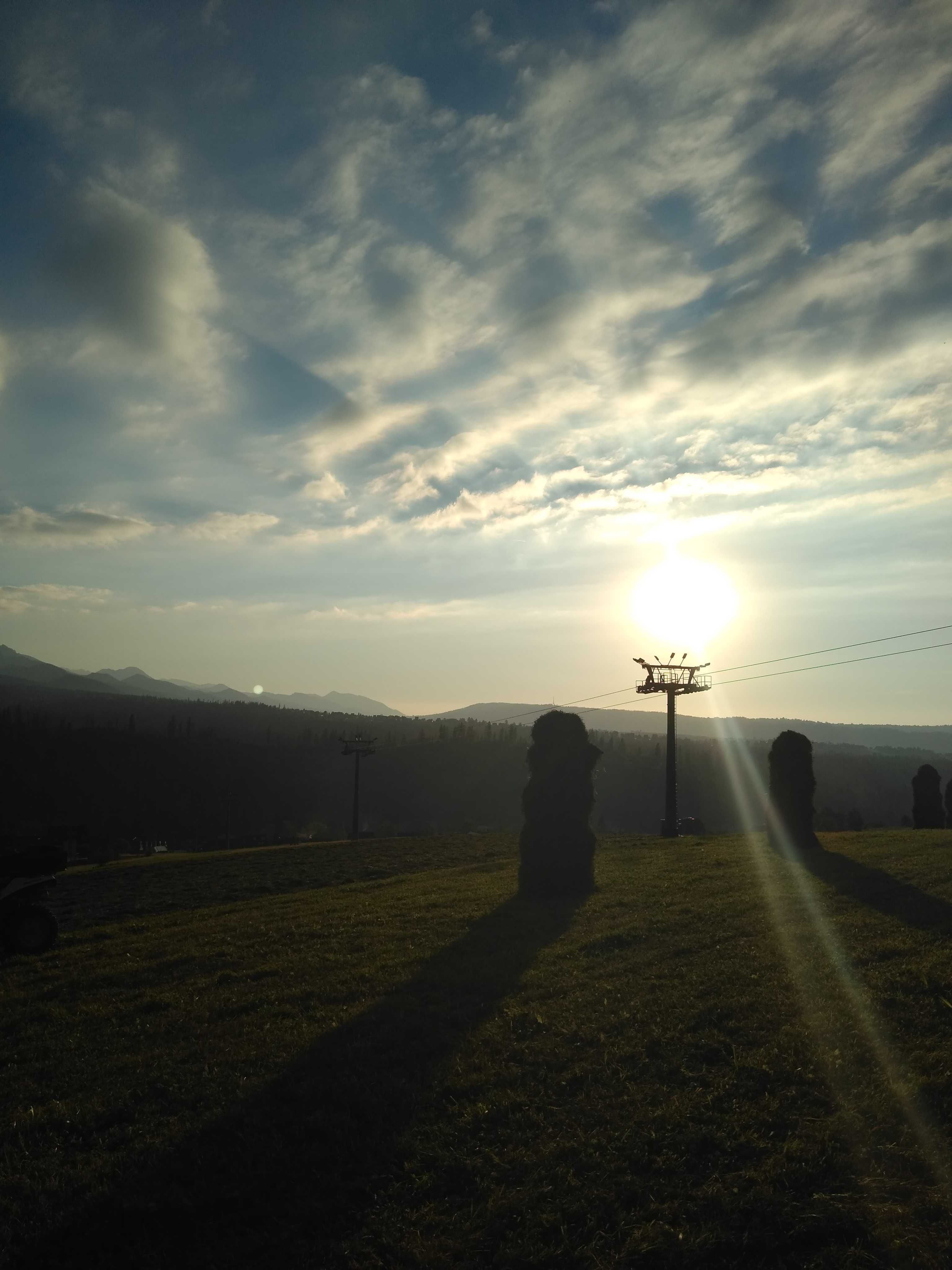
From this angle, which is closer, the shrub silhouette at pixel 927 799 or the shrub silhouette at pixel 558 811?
the shrub silhouette at pixel 558 811

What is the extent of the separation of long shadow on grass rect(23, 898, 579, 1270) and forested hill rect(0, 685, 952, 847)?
74286mm

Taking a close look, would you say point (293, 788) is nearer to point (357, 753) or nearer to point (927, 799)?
point (357, 753)

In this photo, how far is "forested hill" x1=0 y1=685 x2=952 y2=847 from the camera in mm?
118188

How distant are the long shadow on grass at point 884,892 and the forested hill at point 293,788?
6033 centimetres

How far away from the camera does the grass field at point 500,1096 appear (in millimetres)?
6496

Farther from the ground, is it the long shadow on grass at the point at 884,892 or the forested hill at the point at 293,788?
the long shadow on grass at the point at 884,892

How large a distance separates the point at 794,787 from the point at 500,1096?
27.8m

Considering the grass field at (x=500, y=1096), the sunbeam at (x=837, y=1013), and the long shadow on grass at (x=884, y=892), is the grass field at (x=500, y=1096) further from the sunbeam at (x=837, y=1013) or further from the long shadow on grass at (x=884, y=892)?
the long shadow on grass at (x=884, y=892)

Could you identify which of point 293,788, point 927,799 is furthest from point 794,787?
point 293,788

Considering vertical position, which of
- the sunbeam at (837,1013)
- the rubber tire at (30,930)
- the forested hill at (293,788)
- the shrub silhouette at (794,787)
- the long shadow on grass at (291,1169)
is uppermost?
the shrub silhouette at (794,787)

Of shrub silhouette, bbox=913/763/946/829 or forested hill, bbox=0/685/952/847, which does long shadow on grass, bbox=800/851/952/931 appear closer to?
shrub silhouette, bbox=913/763/946/829

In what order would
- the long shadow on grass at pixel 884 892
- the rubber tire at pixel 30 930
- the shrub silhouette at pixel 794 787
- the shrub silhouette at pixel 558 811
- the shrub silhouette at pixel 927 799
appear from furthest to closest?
the shrub silhouette at pixel 927 799, the shrub silhouette at pixel 794 787, the shrub silhouette at pixel 558 811, the rubber tire at pixel 30 930, the long shadow on grass at pixel 884 892

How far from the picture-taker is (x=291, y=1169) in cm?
769

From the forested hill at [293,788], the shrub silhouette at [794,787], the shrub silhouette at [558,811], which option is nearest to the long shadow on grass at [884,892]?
the shrub silhouette at [794,787]
